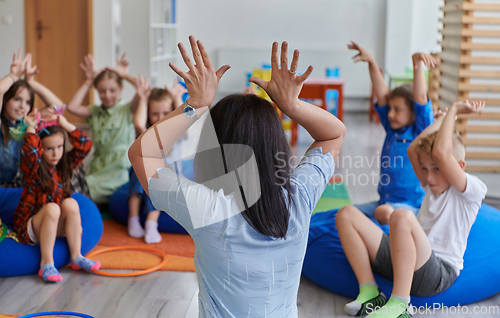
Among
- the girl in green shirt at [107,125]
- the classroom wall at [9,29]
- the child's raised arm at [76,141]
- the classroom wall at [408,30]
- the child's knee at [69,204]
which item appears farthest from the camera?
the classroom wall at [408,30]

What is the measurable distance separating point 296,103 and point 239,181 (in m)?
0.22

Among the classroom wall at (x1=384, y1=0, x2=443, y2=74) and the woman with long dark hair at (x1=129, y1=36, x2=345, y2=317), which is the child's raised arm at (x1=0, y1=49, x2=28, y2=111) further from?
the classroom wall at (x1=384, y1=0, x2=443, y2=74)

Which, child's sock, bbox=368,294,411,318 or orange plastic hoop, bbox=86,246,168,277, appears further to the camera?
orange plastic hoop, bbox=86,246,168,277

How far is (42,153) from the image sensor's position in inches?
93.4

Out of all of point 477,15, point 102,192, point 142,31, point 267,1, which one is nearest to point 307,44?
point 267,1

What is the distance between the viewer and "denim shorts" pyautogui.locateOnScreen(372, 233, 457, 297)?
189 centimetres

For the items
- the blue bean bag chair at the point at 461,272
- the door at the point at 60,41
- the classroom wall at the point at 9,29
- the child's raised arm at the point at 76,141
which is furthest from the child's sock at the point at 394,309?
the classroom wall at the point at 9,29

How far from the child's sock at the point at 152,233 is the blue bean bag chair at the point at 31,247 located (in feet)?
0.96

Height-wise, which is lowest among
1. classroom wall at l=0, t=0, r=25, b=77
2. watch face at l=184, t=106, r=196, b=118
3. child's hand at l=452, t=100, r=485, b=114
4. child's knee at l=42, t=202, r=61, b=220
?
child's knee at l=42, t=202, r=61, b=220

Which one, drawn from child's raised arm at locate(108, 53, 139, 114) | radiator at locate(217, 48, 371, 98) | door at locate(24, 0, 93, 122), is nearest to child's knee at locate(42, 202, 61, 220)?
child's raised arm at locate(108, 53, 139, 114)

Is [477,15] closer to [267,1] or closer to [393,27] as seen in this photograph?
[393,27]

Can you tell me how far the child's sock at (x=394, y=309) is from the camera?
1.83 metres

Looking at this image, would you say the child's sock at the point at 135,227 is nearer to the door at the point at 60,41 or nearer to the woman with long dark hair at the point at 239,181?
the woman with long dark hair at the point at 239,181

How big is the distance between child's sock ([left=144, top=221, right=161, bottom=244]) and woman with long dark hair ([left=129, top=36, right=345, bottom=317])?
1623 millimetres
